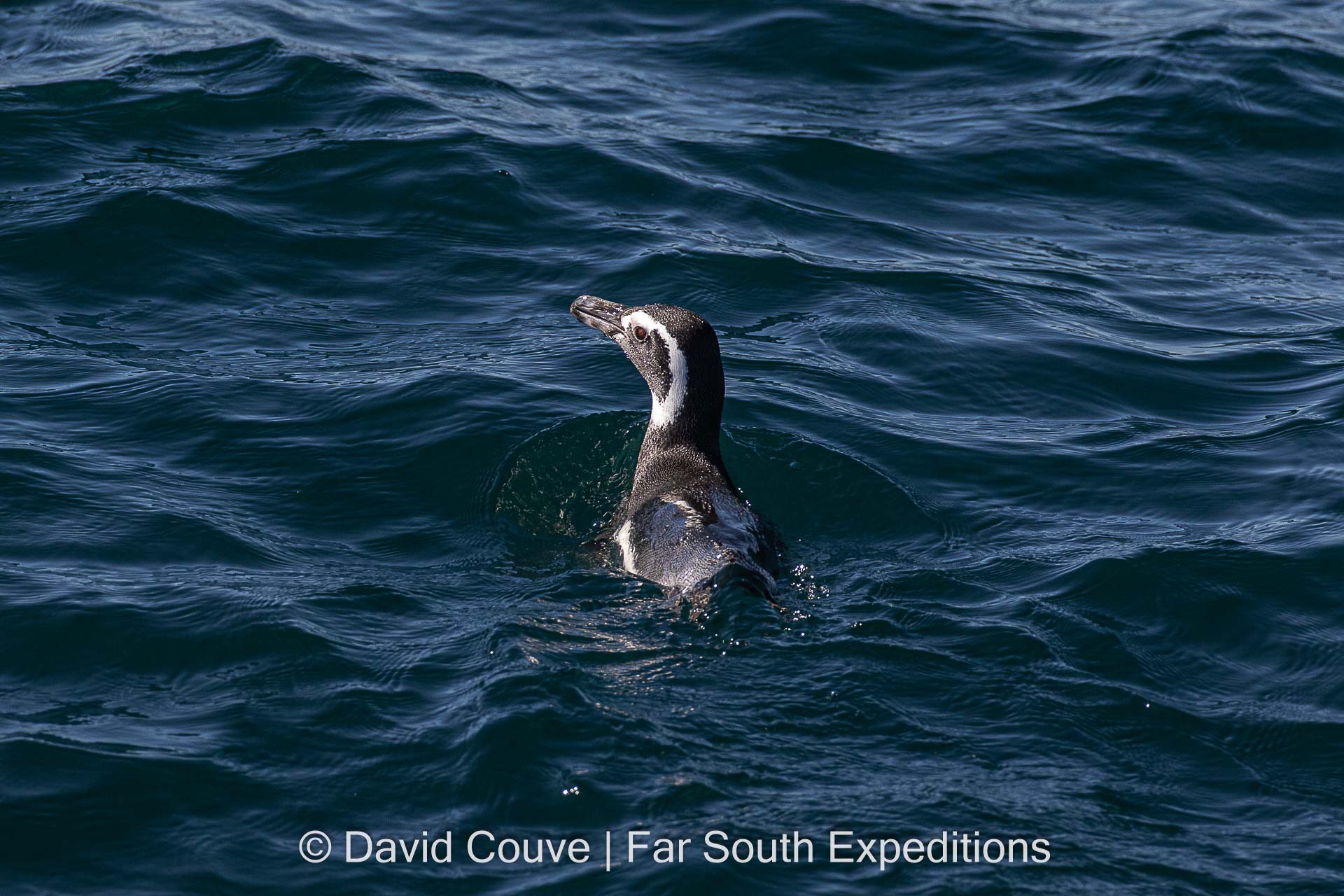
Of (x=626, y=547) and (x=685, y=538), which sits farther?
(x=626, y=547)

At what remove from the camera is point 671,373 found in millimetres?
9602

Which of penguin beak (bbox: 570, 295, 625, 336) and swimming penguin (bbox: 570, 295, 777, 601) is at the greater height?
penguin beak (bbox: 570, 295, 625, 336)

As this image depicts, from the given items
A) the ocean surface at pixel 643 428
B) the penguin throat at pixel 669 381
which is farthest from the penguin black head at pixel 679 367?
the ocean surface at pixel 643 428

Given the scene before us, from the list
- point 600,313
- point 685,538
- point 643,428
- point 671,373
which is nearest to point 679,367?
point 671,373

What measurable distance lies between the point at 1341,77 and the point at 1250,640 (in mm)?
11414

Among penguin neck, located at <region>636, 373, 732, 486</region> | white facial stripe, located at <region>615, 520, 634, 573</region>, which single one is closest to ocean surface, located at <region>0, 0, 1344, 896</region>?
white facial stripe, located at <region>615, 520, 634, 573</region>

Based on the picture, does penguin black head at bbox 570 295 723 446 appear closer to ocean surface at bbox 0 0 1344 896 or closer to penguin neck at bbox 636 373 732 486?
penguin neck at bbox 636 373 732 486

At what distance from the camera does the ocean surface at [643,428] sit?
256 inches

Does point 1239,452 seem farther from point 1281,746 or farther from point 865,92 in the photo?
point 865,92

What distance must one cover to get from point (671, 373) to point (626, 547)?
4.35 feet

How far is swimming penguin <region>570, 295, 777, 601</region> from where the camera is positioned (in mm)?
8273

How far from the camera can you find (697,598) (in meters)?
7.86

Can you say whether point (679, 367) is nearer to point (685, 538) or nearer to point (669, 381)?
point (669, 381)

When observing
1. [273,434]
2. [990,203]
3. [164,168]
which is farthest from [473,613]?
[990,203]
